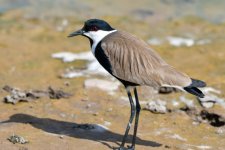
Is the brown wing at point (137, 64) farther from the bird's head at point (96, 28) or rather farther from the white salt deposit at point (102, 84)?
the white salt deposit at point (102, 84)

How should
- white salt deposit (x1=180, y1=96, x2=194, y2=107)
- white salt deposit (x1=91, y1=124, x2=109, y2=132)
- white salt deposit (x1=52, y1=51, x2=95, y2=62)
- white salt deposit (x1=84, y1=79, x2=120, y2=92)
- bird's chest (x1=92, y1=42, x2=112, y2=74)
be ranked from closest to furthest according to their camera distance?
bird's chest (x1=92, y1=42, x2=112, y2=74), white salt deposit (x1=91, y1=124, x2=109, y2=132), white salt deposit (x1=180, y1=96, x2=194, y2=107), white salt deposit (x1=84, y1=79, x2=120, y2=92), white salt deposit (x1=52, y1=51, x2=95, y2=62)

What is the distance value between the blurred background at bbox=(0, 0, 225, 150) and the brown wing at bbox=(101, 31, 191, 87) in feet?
2.93

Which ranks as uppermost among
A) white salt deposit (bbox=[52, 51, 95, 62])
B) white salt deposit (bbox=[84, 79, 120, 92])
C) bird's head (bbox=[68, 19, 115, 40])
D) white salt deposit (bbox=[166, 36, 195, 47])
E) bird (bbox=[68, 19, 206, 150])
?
bird's head (bbox=[68, 19, 115, 40])

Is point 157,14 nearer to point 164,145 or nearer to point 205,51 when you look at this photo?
point 205,51

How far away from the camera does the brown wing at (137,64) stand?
805 cm

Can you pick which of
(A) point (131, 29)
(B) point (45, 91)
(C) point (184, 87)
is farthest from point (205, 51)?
(C) point (184, 87)

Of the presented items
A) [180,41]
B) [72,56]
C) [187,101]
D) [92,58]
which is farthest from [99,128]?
[180,41]

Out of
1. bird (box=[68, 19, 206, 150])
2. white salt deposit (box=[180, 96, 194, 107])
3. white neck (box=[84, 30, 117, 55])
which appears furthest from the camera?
white salt deposit (box=[180, 96, 194, 107])

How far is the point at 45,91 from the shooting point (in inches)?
393

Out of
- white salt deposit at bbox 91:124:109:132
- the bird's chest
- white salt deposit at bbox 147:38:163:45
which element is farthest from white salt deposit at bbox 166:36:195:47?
the bird's chest

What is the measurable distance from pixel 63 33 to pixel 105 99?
3.96 m

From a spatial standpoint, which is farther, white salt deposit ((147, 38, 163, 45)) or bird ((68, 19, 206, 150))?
white salt deposit ((147, 38, 163, 45))

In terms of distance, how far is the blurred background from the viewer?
9.05 meters

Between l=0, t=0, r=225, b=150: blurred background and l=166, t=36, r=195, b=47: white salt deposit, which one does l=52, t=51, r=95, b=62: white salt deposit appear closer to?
l=0, t=0, r=225, b=150: blurred background
